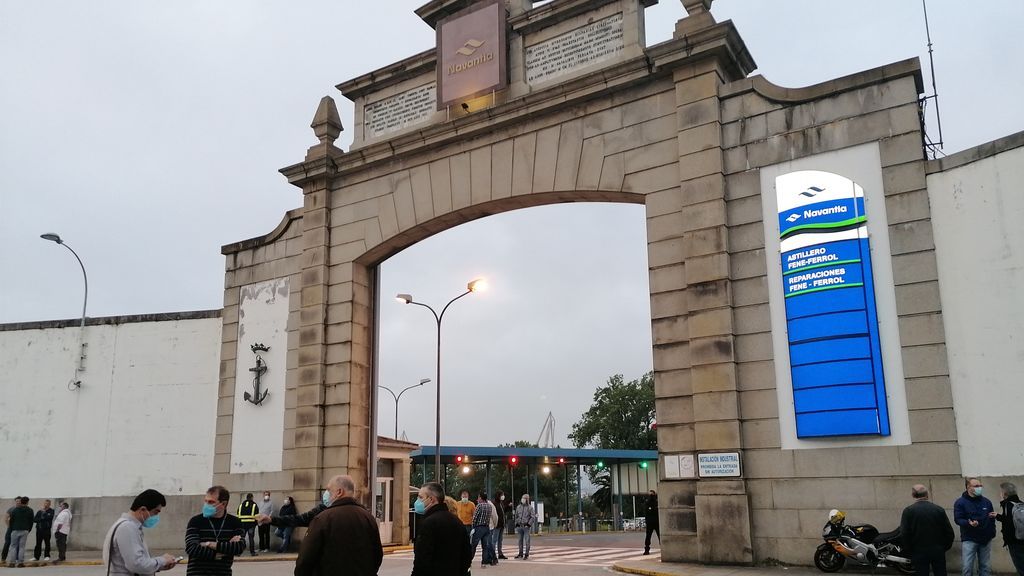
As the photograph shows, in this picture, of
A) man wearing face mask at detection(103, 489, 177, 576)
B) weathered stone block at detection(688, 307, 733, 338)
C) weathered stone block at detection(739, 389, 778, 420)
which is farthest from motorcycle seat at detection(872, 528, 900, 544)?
man wearing face mask at detection(103, 489, 177, 576)

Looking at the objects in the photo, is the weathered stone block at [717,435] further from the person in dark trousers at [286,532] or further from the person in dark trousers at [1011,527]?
the person in dark trousers at [286,532]

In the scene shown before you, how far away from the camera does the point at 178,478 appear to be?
2209cm

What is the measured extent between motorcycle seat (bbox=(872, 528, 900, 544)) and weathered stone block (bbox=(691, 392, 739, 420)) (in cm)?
261

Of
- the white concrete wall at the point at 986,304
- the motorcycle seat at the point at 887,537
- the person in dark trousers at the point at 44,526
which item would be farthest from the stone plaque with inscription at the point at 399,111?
the motorcycle seat at the point at 887,537

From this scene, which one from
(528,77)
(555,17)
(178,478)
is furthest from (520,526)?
(555,17)

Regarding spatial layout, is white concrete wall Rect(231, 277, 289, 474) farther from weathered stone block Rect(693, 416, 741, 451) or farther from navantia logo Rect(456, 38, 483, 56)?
weathered stone block Rect(693, 416, 741, 451)

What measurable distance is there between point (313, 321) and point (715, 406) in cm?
1018

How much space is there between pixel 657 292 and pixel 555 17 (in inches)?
267

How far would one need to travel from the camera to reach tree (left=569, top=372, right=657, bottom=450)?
81900 mm

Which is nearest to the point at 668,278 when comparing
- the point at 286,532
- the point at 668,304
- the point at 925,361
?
the point at 668,304

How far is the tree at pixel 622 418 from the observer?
81900 millimetres

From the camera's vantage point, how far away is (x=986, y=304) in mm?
13023

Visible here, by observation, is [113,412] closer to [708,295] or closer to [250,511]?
[250,511]

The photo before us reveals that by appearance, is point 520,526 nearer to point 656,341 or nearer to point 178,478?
point 656,341
